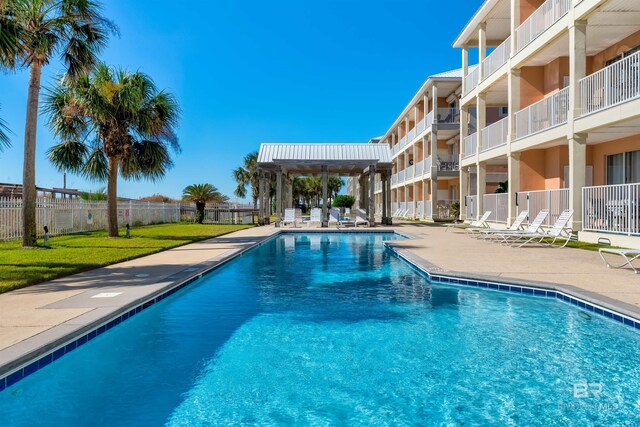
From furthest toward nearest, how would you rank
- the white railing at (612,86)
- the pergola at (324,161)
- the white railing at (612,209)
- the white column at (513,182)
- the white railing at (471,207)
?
the pergola at (324,161) < the white railing at (471,207) < the white column at (513,182) < the white railing at (612,86) < the white railing at (612,209)

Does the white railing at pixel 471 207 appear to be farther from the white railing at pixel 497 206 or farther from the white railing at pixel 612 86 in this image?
the white railing at pixel 612 86

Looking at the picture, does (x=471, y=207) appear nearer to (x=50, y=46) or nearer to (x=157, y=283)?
(x=157, y=283)

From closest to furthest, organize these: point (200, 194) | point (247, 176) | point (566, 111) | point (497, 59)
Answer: point (566, 111) → point (497, 59) → point (200, 194) → point (247, 176)

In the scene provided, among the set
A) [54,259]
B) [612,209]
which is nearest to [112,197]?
[54,259]

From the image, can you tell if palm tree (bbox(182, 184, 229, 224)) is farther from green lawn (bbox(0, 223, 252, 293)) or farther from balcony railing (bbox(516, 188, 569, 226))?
balcony railing (bbox(516, 188, 569, 226))

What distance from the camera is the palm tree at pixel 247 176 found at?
54459 millimetres

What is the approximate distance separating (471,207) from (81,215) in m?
19.1

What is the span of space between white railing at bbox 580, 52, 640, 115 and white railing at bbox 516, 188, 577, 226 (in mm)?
2876

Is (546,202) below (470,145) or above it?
below

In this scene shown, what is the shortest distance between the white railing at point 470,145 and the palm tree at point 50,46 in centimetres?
1726

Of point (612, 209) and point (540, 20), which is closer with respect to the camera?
point (612, 209)

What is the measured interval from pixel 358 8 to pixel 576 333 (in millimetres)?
27100

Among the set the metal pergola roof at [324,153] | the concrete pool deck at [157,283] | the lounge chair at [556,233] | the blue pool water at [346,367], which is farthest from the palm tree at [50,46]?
the lounge chair at [556,233]

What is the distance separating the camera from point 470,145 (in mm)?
23359
